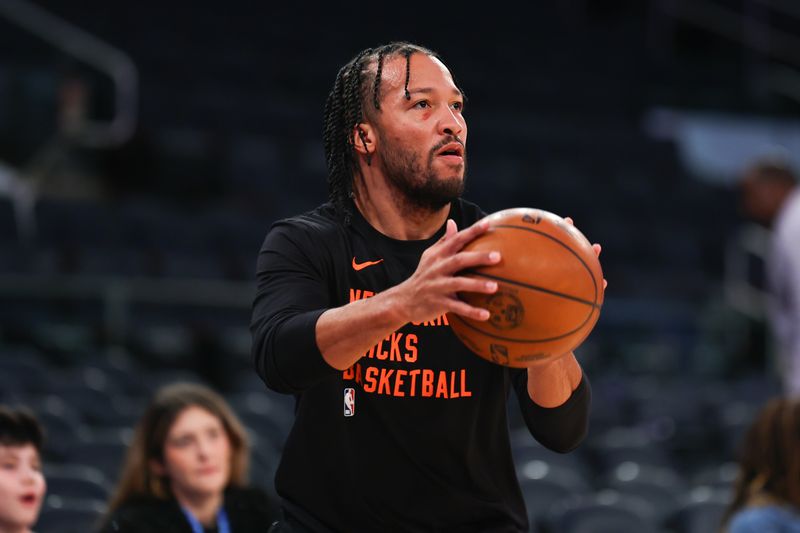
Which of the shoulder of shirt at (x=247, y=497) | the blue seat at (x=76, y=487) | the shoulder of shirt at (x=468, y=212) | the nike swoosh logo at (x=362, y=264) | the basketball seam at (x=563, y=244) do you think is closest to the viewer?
the basketball seam at (x=563, y=244)

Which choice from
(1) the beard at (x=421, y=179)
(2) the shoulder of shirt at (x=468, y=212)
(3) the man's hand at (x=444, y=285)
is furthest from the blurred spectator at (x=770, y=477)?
(3) the man's hand at (x=444, y=285)

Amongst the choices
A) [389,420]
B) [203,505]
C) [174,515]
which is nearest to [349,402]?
[389,420]

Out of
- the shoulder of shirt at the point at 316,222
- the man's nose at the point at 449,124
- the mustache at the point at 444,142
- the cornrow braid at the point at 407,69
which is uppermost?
the cornrow braid at the point at 407,69

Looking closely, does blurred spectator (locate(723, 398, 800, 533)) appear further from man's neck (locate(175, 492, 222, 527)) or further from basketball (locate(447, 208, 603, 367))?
basketball (locate(447, 208, 603, 367))

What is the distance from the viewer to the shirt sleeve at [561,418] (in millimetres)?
2443

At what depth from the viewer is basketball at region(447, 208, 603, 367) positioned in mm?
2043

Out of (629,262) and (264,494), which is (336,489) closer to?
(264,494)

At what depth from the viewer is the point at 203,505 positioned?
4145mm

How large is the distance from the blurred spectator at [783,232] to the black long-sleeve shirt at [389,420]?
273 centimetres

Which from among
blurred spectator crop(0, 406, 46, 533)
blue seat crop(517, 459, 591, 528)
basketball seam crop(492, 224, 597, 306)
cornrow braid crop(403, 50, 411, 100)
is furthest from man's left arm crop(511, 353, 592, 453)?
blue seat crop(517, 459, 591, 528)

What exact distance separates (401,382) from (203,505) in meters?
2.01

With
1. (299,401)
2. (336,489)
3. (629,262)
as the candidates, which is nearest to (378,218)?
(299,401)

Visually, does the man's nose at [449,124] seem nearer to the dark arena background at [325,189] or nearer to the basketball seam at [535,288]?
the basketball seam at [535,288]

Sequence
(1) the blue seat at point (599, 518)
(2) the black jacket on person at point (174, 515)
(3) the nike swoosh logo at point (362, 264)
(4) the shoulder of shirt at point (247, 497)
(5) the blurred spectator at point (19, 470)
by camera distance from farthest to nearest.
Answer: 1. (1) the blue seat at point (599, 518)
2. (4) the shoulder of shirt at point (247, 497)
3. (2) the black jacket on person at point (174, 515)
4. (5) the blurred spectator at point (19, 470)
5. (3) the nike swoosh logo at point (362, 264)
